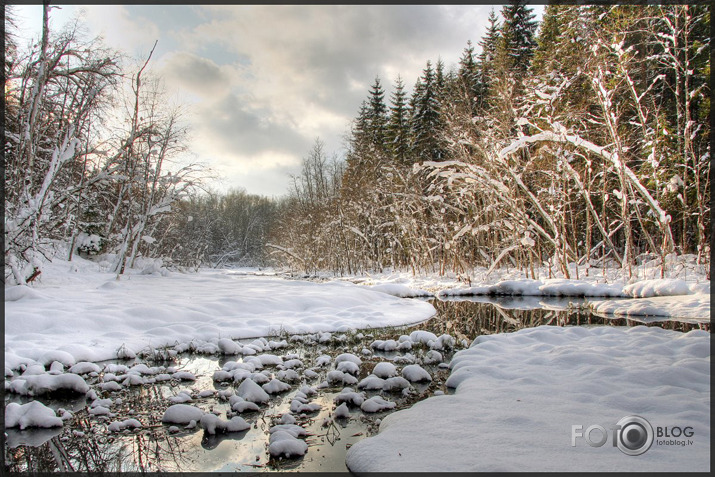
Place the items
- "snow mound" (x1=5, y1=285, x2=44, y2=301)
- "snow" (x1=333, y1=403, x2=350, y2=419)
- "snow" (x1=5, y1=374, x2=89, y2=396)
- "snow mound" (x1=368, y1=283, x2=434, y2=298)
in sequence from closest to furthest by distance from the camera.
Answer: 1. "snow" (x1=333, y1=403, x2=350, y2=419)
2. "snow" (x1=5, y1=374, x2=89, y2=396)
3. "snow mound" (x1=5, y1=285, x2=44, y2=301)
4. "snow mound" (x1=368, y1=283, x2=434, y2=298)

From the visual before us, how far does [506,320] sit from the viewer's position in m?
8.62

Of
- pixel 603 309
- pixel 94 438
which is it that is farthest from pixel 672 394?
pixel 603 309

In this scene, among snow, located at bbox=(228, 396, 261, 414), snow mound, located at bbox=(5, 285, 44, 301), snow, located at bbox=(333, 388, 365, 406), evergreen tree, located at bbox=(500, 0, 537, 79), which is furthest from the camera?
evergreen tree, located at bbox=(500, 0, 537, 79)

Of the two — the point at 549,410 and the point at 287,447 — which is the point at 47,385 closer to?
the point at 287,447

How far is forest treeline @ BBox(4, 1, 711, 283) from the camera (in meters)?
10.6

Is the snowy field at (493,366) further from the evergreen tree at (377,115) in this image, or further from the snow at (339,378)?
the evergreen tree at (377,115)

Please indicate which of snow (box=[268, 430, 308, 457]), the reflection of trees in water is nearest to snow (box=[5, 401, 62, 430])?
snow (box=[268, 430, 308, 457])

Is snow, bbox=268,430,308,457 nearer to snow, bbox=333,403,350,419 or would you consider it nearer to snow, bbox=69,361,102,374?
snow, bbox=333,403,350,419

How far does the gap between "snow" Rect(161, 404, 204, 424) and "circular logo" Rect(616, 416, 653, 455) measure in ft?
10.6

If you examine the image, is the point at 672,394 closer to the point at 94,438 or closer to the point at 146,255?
the point at 94,438

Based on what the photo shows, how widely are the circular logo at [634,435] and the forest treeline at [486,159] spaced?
439 inches

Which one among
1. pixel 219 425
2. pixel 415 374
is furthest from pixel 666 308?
pixel 219 425

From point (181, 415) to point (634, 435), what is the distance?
3496mm

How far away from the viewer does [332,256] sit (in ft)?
97.9
